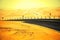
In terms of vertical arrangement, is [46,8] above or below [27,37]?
above

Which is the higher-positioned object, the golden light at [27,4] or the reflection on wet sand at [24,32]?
the golden light at [27,4]

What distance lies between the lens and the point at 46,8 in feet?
5.02

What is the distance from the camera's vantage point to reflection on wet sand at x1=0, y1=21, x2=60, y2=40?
1.49 metres

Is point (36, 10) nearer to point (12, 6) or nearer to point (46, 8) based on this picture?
point (46, 8)

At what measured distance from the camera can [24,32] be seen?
1558 mm

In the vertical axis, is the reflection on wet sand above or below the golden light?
below

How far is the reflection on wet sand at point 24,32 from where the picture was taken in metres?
1.49

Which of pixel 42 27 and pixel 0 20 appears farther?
pixel 0 20

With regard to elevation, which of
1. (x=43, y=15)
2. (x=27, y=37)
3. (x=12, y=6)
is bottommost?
(x=27, y=37)

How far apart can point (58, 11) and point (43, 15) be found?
0.68 feet

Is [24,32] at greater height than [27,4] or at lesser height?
lesser

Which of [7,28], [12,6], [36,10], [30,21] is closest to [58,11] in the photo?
[36,10]

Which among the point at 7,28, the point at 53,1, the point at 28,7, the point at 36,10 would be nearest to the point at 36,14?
the point at 36,10

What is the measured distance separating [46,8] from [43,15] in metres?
0.11
